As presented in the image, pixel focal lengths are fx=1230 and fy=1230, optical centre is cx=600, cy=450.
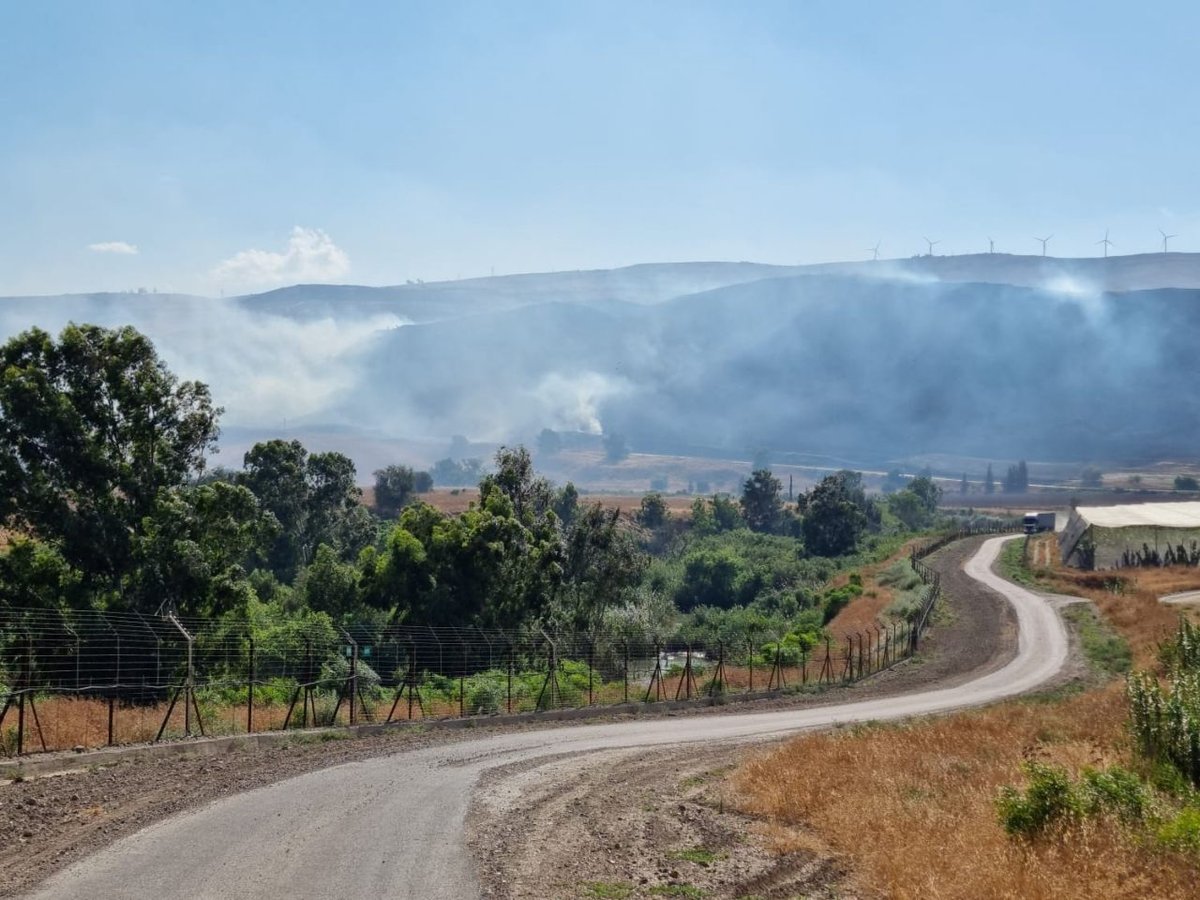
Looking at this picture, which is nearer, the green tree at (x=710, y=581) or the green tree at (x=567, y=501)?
the green tree at (x=710, y=581)

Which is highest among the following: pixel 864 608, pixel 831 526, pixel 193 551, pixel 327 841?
pixel 193 551

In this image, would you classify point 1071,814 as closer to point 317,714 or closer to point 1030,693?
point 317,714

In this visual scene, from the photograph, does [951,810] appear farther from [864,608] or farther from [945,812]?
[864,608]

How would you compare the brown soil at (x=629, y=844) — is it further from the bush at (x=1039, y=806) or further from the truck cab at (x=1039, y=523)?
the truck cab at (x=1039, y=523)

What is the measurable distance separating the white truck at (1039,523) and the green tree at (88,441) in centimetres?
13813

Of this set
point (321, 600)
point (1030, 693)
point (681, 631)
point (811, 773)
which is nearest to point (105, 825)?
point (811, 773)

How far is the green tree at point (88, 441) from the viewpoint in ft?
142

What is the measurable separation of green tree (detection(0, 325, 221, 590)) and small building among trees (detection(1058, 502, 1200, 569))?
3120 inches

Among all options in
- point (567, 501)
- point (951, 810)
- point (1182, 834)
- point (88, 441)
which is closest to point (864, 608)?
point (88, 441)

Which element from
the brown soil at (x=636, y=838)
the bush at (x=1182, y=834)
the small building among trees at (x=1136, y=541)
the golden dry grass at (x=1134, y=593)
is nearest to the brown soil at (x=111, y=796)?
the brown soil at (x=636, y=838)

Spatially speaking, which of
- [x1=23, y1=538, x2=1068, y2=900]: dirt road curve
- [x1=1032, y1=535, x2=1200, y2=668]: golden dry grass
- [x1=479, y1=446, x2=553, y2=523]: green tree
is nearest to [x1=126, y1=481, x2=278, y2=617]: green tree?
[x1=23, y1=538, x2=1068, y2=900]: dirt road curve

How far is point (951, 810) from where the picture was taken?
1859 cm

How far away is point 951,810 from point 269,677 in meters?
26.5

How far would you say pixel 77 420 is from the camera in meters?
44.1
